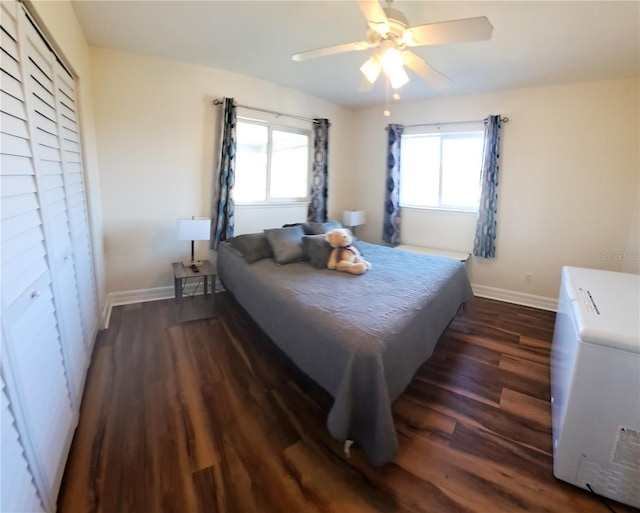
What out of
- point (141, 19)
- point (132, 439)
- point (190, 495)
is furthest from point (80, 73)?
point (190, 495)

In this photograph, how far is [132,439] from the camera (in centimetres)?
167

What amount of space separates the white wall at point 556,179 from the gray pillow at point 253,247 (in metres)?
2.46

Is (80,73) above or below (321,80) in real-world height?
below

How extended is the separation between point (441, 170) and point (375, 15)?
114 inches

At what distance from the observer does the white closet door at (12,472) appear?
Result: 35.7 inches

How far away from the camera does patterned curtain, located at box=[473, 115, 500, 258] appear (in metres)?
3.62

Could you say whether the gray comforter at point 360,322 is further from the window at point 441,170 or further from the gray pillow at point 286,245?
the window at point 441,170

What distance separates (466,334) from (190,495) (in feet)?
8.19

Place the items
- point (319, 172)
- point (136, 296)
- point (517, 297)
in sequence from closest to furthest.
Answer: point (136, 296) → point (517, 297) → point (319, 172)

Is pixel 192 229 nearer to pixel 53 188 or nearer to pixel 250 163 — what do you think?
pixel 250 163

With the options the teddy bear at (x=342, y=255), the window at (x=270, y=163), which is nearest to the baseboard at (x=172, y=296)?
the window at (x=270, y=163)

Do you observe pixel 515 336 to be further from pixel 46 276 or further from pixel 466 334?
pixel 46 276

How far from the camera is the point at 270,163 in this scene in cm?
396

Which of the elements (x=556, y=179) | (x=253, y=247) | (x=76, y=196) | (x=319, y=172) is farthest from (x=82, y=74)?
(x=556, y=179)
